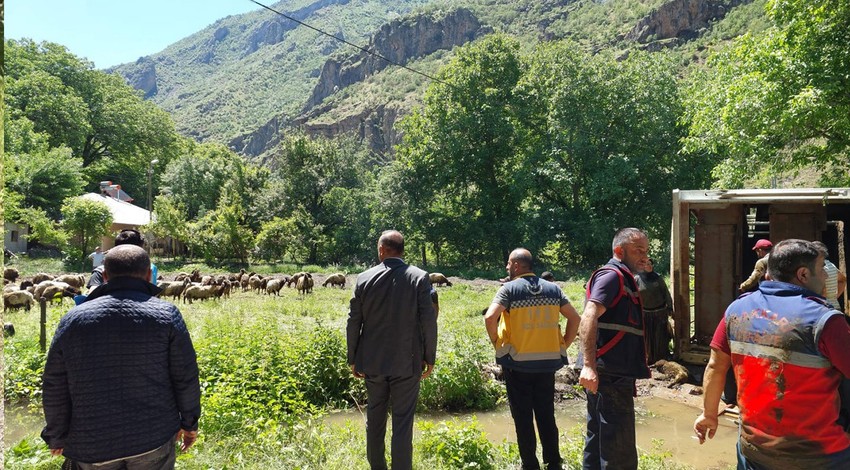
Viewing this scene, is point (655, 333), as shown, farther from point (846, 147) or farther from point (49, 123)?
point (49, 123)

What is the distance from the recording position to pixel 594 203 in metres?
27.4

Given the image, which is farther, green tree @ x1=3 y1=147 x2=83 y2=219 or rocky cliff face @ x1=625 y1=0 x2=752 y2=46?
rocky cliff face @ x1=625 y1=0 x2=752 y2=46

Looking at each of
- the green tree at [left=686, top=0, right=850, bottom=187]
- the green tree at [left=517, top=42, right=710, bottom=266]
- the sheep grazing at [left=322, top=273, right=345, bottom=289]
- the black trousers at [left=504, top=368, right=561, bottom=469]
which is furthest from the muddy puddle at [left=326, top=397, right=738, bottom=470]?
the green tree at [left=517, top=42, right=710, bottom=266]

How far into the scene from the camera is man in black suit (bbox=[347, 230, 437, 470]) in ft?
13.7

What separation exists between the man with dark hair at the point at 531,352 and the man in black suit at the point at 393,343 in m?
0.69

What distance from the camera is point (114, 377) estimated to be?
268cm

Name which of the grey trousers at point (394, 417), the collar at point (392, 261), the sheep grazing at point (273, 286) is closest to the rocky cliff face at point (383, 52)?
the sheep grazing at point (273, 286)

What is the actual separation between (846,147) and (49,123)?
172 ft

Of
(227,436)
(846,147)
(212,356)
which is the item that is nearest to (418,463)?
(227,436)

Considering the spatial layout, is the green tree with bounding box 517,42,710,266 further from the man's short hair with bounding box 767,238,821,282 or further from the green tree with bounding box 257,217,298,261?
the man's short hair with bounding box 767,238,821,282

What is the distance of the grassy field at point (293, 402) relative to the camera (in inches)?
178

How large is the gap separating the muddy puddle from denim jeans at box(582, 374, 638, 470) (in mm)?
1837

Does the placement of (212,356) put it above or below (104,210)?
below

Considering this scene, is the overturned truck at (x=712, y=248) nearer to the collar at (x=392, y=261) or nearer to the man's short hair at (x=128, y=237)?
the collar at (x=392, y=261)
